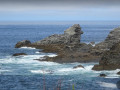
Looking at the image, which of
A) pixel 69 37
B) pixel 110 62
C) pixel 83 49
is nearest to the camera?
pixel 110 62

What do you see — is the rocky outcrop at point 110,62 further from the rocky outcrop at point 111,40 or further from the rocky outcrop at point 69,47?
the rocky outcrop at point 111,40

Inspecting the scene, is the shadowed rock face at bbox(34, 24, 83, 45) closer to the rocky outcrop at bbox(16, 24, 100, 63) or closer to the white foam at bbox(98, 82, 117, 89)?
the rocky outcrop at bbox(16, 24, 100, 63)

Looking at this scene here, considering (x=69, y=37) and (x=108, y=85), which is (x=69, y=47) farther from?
(x=108, y=85)

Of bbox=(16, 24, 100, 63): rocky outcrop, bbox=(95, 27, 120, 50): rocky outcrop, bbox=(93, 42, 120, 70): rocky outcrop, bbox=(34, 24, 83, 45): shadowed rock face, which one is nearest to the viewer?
bbox=(93, 42, 120, 70): rocky outcrop

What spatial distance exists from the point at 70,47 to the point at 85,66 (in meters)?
25.4

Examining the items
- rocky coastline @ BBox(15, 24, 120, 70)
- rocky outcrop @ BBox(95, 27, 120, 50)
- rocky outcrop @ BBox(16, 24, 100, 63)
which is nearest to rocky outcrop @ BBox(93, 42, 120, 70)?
rocky coastline @ BBox(15, 24, 120, 70)

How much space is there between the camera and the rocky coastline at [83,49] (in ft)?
232

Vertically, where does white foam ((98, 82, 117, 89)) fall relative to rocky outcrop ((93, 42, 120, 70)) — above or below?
below

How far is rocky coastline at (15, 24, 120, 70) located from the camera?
70.6 m

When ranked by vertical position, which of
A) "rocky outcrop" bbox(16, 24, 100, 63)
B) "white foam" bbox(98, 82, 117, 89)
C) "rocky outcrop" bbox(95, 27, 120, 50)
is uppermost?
"rocky outcrop" bbox(95, 27, 120, 50)

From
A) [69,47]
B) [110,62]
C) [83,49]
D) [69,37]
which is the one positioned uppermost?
[69,37]

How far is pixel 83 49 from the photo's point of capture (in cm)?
9412

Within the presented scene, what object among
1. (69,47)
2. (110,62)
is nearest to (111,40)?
(69,47)

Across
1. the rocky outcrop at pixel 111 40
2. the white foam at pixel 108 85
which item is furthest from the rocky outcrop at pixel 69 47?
the white foam at pixel 108 85
